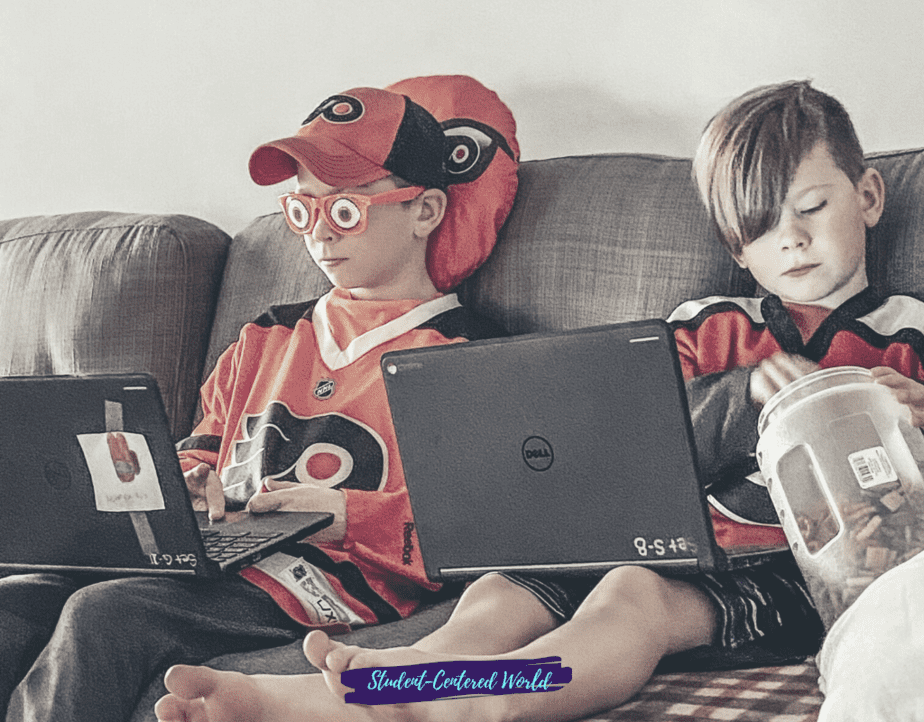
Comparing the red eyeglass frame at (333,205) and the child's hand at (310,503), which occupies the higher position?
the red eyeglass frame at (333,205)

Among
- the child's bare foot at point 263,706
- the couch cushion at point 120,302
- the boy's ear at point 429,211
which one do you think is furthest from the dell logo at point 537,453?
the couch cushion at point 120,302

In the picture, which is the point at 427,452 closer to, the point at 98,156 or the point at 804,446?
the point at 804,446

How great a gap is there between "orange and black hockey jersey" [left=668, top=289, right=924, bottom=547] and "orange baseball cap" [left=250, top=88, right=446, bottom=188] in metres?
0.50

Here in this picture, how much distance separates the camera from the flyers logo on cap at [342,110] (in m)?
1.60

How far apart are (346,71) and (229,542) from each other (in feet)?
3.44

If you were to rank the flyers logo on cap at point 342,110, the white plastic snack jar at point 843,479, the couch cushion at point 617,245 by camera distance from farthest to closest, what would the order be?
the flyers logo on cap at point 342,110 → the couch cushion at point 617,245 → the white plastic snack jar at point 843,479

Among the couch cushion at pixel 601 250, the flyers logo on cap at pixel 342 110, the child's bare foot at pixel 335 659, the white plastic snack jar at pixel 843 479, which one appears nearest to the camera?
Answer: the child's bare foot at pixel 335 659

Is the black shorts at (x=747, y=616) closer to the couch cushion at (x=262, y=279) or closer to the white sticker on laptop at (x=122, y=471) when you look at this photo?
the white sticker on laptop at (x=122, y=471)

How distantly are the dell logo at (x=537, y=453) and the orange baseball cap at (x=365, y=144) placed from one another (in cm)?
65

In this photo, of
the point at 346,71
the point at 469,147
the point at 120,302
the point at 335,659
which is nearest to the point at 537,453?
the point at 335,659

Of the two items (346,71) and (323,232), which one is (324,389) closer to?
(323,232)

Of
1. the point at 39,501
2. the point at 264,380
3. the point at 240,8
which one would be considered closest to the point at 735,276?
the point at 264,380

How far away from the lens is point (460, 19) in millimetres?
1908

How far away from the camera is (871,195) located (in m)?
1.34
